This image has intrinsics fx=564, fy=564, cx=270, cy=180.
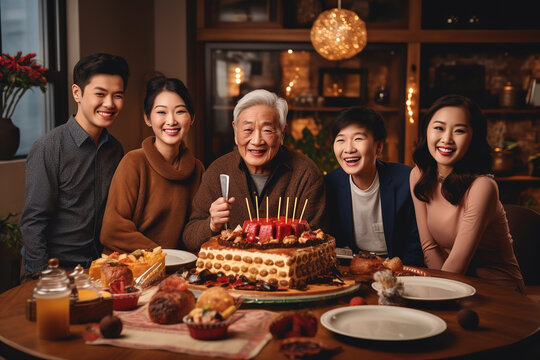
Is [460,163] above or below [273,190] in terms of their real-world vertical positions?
above

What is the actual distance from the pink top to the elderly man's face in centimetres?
61

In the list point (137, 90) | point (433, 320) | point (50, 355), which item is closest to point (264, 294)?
point (433, 320)

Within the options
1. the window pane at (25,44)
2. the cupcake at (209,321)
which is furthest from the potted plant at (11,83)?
the cupcake at (209,321)

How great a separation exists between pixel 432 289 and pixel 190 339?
30.5 inches

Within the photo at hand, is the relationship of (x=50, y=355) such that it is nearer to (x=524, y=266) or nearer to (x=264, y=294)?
(x=264, y=294)

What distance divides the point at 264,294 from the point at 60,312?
529mm

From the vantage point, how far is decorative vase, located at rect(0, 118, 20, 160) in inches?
115

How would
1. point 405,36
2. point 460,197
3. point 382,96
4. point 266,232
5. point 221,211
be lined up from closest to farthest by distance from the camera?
point 266,232, point 221,211, point 460,197, point 405,36, point 382,96

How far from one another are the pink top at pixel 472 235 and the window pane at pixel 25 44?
2.33m

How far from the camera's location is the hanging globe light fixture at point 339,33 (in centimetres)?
395

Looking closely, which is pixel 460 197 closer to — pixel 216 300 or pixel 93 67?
pixel 216 300

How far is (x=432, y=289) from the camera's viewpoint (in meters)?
1.69

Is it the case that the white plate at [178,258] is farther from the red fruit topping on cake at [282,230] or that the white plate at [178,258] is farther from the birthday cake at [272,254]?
the red fruit topping on cake at [282,230]

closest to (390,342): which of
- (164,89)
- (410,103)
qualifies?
(164,89)
